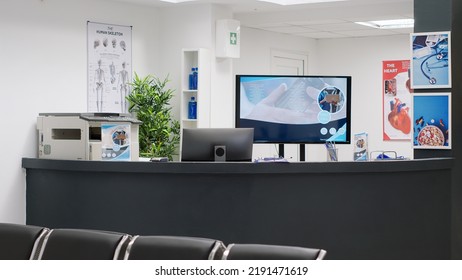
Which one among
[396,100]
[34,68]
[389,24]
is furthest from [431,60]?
[396,100]

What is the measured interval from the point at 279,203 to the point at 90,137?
1.89m

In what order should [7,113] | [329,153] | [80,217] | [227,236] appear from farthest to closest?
1. [7,113]
2. [329,153]
3. [80,217]
4. [227,236]

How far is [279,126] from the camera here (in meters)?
6.29

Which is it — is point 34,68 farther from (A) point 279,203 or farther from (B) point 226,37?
(A) point 279,203

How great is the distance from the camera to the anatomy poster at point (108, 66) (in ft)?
24.7

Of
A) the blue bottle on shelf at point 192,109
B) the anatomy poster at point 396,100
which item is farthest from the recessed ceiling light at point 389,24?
the blue bottle on shelf at point 192,109

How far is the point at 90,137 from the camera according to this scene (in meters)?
5.96

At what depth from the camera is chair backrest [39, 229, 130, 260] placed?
2387 millimetres

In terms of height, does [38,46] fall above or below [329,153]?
above

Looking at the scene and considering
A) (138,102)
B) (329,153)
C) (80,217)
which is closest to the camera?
(80,217)

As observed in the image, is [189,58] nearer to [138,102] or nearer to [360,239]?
[138,102]

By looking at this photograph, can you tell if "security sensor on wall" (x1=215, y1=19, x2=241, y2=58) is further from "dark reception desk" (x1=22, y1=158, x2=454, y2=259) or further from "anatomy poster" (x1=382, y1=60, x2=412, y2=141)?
"anatomy poster" (x1=382, y1=60, x2=412, y2=141)
